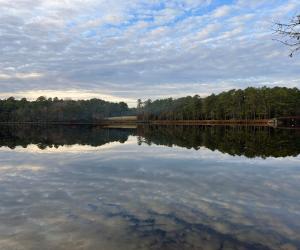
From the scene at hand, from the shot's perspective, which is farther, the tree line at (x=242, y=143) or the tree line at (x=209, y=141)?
the tree line at (x=209, y=141)

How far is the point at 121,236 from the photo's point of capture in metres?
10.1

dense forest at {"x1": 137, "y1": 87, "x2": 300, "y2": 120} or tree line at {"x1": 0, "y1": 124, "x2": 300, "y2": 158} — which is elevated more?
dense forest at {"x1": 137, "y1": 87, "x2": 300, "y2": 120}

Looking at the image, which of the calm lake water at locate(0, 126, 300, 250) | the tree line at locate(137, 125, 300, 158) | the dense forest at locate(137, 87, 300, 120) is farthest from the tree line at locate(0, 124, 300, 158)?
the dense forest at locate(137, 87, 300, 120)

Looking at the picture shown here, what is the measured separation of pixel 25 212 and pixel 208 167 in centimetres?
1339

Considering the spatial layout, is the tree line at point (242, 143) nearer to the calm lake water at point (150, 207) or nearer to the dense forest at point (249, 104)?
the calm lake water at point (150, 207)

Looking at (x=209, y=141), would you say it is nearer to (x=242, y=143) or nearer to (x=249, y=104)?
(x=242, y=143)

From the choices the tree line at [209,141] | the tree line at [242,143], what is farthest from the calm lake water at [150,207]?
the tree line at [209,141]

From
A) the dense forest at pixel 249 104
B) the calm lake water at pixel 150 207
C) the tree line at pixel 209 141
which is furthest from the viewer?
the dense forest at pixel 249 104

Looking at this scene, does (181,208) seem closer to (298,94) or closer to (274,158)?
(274,158)

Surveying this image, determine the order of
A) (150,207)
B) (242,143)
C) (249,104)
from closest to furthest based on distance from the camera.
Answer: (150,207) < (242,143) < (249,104)

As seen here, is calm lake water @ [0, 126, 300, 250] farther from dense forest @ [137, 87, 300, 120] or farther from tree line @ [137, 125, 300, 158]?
dense forest @ [137, 87, 300, 120]

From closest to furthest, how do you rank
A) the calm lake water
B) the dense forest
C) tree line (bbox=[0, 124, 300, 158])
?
the calm lake water, tree line (bbox=[0, 124, 300, 158]), the dense forest

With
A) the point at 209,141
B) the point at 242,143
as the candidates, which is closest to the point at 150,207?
the point at 242,143

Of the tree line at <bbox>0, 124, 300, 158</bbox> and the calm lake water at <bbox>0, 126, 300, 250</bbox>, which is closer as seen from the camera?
the calm lake water at <bbox>0, 126, 300, 250</bbox>
